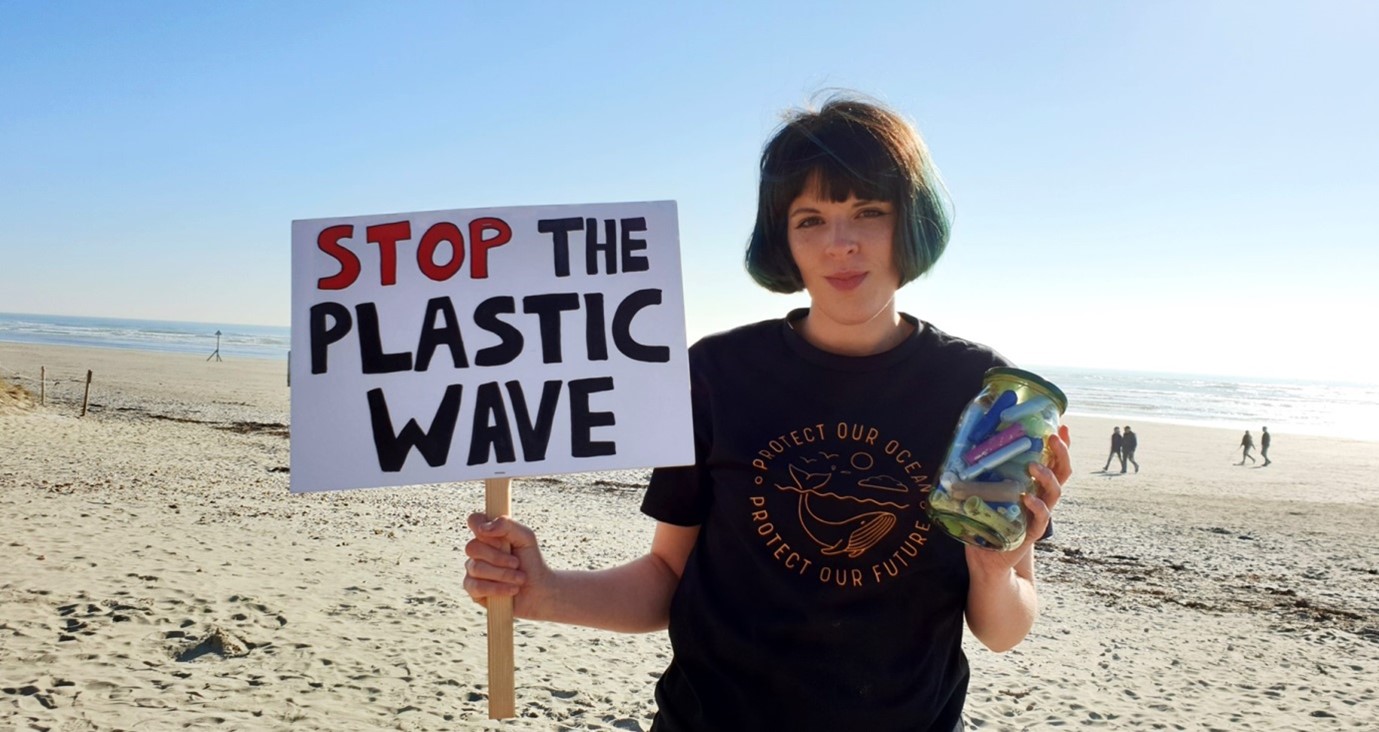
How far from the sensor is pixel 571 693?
20.5 feet

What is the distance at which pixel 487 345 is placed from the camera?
1815 mm

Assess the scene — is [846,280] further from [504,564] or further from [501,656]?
[501,656]

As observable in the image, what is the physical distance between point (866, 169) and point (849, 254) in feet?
0.56

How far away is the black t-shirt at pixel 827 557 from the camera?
1.60m

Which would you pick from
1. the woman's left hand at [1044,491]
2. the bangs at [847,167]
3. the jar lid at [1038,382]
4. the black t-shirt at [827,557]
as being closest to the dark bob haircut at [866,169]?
the bangs at [847,167]

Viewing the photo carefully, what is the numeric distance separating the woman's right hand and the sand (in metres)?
4.37

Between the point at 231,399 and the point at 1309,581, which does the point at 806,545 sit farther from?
the point at 231,399

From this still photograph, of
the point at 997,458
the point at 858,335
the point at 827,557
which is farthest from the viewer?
the point at 858,335

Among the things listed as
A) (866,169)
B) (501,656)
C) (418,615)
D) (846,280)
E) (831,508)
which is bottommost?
(418,615)

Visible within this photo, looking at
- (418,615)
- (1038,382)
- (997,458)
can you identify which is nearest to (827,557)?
(997,458)

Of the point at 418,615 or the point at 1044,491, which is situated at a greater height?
the point at 1044,491

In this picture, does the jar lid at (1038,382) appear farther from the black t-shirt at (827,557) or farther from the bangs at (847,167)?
the bangs at (847,167)

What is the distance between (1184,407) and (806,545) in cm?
6464

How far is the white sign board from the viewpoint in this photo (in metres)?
1.77
